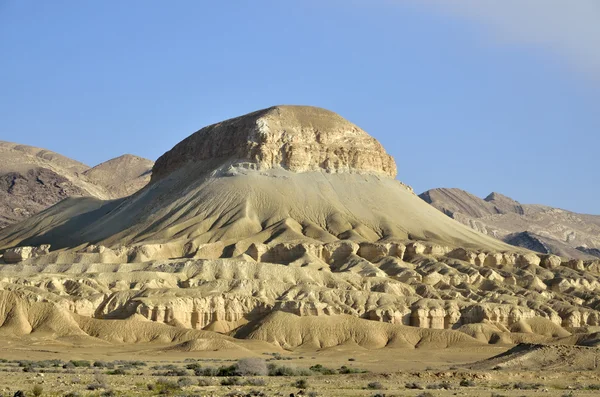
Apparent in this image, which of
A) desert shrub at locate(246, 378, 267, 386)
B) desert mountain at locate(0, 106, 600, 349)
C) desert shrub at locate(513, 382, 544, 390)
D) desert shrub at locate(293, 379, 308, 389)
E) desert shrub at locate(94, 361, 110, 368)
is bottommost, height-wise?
desert shrub at locate(513, 382, 544, 390)

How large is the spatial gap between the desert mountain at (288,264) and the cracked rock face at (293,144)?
30 cm

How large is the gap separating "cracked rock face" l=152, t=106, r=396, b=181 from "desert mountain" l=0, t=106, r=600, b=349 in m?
0.30

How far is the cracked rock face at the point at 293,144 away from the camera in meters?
184

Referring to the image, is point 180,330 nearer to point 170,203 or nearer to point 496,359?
point 496,359

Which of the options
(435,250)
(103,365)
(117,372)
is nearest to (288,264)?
(435,250)

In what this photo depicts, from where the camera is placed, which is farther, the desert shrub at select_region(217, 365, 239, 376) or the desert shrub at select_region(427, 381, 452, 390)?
the desert shrub at select_region(217, 365, 239, 376)

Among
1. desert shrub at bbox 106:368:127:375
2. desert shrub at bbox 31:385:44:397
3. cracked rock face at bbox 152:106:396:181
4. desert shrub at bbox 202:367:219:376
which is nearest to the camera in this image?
desert shrub at bbox 31:385:44:397

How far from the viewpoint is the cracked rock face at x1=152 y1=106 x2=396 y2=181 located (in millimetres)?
183750

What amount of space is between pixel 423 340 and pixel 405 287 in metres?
23.0

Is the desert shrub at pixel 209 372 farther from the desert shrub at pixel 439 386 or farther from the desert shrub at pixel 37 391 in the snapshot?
the desert shrub at pixel 37 391

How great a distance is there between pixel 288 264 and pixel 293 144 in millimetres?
49626

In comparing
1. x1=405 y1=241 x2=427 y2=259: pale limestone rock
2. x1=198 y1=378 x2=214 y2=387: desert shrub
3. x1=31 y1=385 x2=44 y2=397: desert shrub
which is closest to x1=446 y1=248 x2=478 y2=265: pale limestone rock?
x1=405 y1=241 x2=427 y2=259: pale limestone rock

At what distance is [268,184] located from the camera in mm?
178875

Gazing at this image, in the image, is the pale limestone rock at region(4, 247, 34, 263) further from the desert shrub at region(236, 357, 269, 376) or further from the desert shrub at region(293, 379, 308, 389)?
the desert shrub at region(293, 379, 308, 389)
